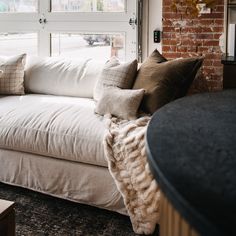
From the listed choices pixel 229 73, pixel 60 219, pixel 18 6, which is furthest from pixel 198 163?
pixel 18 6

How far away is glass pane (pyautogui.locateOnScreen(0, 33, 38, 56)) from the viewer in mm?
4102

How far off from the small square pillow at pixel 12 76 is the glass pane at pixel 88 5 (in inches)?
33.2

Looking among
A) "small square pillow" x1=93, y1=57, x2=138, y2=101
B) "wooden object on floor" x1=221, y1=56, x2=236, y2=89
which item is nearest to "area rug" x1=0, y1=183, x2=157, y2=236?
"small square pillow" x1=93, y1=57, x2=138, y2=101

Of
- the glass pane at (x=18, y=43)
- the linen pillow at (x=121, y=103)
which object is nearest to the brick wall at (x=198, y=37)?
the linen pillow at (x=121, y=103)

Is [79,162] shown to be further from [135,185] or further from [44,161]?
[135,185]

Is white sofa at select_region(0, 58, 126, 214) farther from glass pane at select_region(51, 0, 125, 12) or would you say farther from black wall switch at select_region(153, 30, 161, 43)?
glass pane at select_region(51, 0, 125, 12)

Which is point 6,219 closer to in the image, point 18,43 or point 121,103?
point 121,103

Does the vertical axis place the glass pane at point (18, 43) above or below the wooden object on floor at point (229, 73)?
above

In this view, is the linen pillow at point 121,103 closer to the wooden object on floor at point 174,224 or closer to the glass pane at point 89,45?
the glass pane at point 89,45

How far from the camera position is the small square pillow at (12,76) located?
10.7 ft

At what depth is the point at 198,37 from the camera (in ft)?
10.5

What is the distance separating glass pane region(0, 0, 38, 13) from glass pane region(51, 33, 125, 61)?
15.4 inches

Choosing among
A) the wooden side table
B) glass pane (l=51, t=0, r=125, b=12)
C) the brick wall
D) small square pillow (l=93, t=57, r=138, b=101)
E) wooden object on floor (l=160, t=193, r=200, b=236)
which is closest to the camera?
wooden object on floor (l=160, t=193, r=200, b=236)

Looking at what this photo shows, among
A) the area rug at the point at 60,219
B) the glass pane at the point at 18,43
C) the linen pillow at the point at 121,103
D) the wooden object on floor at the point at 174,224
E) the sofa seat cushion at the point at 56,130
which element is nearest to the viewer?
the wooden object on floor at the point at 174,224
